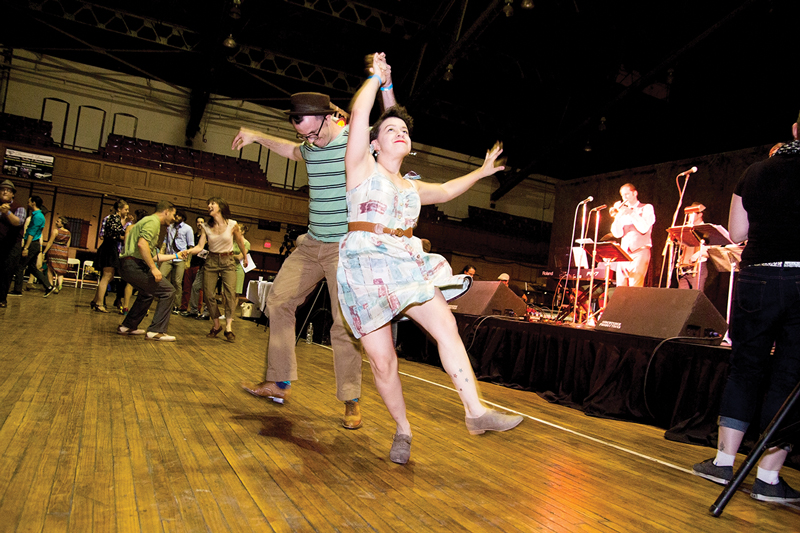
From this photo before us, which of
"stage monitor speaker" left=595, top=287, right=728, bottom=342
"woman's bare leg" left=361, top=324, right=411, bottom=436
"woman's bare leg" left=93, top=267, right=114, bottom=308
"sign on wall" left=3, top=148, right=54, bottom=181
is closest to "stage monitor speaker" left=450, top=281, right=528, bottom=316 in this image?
"stage monitor speaker" left=595, top=287, right=728, bottom=342

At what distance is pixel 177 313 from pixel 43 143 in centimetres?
891

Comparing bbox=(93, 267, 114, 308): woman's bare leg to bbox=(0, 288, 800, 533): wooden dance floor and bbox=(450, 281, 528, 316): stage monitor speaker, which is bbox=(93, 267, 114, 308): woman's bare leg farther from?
bbox=(450, 281, 528, 316): stage monitor speaker

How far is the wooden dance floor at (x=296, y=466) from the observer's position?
1.42 meters

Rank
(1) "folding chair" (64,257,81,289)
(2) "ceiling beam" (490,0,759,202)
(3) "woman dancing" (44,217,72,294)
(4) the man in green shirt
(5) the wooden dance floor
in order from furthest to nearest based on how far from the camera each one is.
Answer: (1) "folding chair" (64,257,81,289)
(3) "woman dancing" (44,217,72,294)
(2) "ceiling beam" (490,0,759,202)
(4) the man in green shirt
(5) the wooden dance floor

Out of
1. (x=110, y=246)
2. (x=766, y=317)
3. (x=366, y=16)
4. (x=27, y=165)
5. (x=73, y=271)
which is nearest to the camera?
(x=766, y=317)

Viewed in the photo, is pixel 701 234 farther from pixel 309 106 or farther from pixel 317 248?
pixel 309 106

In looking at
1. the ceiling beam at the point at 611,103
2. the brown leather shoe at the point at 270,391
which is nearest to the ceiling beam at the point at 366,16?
the ceiling beam at the point at 611,103

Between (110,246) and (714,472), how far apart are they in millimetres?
6855

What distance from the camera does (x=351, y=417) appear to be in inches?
99.6

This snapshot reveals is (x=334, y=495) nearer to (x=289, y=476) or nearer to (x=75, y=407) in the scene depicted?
(x=289, y=476)

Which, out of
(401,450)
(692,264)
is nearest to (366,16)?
(692,264)

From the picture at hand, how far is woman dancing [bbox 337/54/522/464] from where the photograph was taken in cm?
190

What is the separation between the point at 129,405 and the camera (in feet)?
8.12

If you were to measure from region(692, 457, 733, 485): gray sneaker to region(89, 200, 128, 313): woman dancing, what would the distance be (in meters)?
6.29
